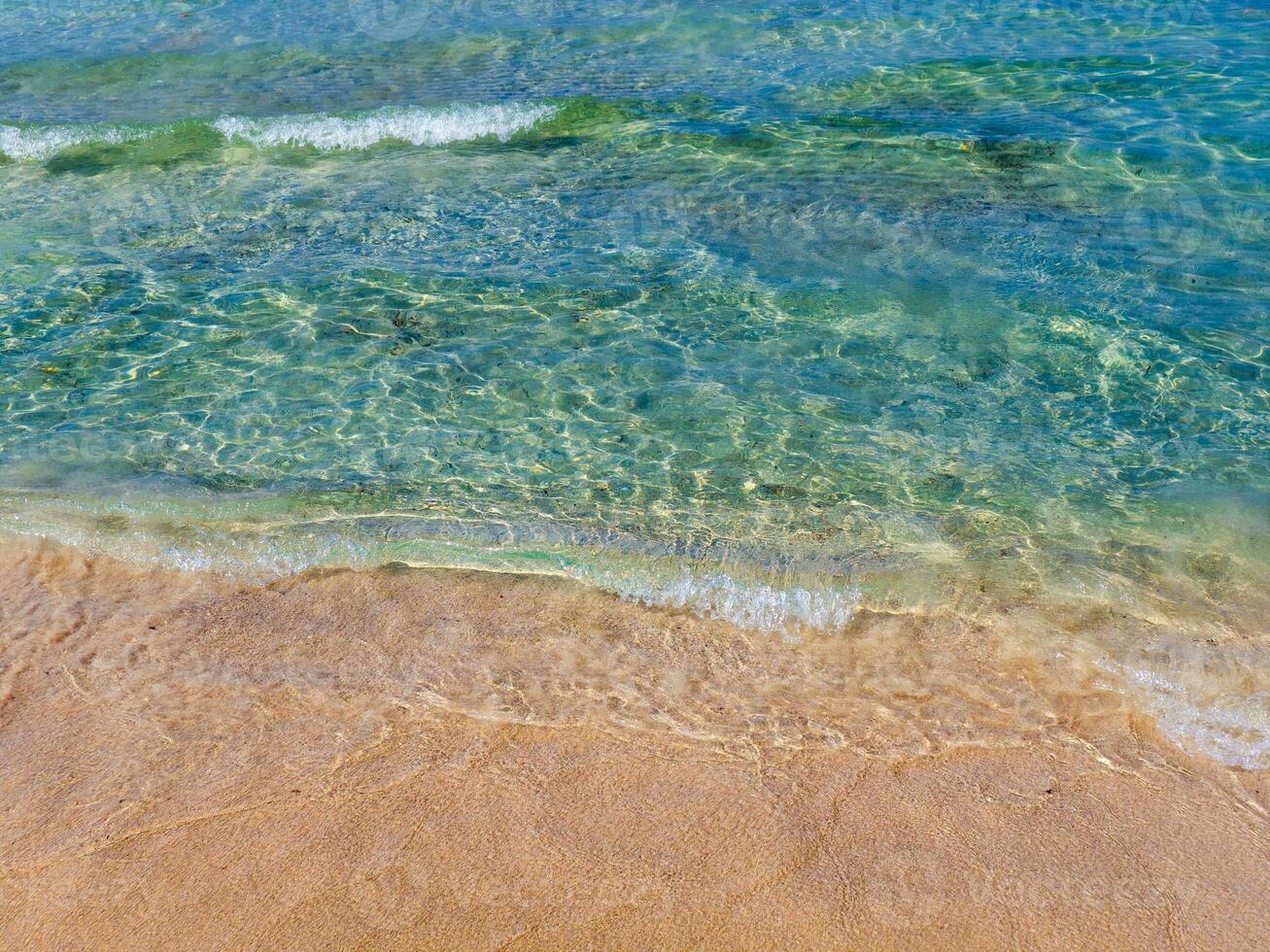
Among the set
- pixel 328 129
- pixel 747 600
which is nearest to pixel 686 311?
pixel 747 600

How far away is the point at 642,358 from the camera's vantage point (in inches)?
281

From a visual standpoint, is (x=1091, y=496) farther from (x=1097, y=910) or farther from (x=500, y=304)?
(x=500, y=304)

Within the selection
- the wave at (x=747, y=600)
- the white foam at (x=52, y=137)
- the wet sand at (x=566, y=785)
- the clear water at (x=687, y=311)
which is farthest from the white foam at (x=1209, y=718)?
the white foam at (x=52, y=137)

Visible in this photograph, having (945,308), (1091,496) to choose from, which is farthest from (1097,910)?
(945,308)

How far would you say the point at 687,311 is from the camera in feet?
25.1

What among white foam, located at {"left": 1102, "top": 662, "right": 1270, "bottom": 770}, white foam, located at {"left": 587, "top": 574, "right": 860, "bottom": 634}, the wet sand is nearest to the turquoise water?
white foam, located at {"left": 587, "top": 574, "right": 860, "bottom": 634}

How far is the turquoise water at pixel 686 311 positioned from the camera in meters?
5.54

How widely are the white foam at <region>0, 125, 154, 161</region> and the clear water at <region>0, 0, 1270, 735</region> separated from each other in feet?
0.14

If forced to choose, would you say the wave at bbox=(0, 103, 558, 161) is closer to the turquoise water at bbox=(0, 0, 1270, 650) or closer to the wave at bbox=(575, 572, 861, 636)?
the turquoise water at bbox=(0, 0, 1270, 650)

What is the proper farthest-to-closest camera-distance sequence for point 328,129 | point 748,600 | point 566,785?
point 328,129 → point 748,600 → point 566,785

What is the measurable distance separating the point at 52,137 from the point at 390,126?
3.52 meters

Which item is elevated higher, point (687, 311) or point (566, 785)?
point (566, 785)

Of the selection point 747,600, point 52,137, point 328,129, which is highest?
point 747,600

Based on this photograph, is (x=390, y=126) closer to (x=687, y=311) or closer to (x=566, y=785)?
(x=687, y=311)
